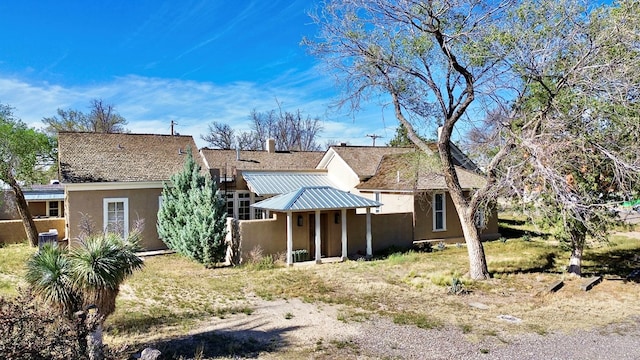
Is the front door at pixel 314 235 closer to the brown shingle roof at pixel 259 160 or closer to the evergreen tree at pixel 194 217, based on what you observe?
the evergreen tree at pixel 194 217

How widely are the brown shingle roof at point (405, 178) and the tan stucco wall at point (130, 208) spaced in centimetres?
1081

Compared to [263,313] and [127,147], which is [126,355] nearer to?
[263,313]

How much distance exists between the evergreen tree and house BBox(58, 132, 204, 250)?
3.69ft

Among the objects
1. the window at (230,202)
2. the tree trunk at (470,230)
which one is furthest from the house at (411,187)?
the window at (230,202)

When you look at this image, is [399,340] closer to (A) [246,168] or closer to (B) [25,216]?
(A) [246,168]

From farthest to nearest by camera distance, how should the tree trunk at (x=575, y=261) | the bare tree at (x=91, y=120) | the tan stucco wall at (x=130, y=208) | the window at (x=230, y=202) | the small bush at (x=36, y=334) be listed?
the bare tree at (x=91, y=120), the window at (x=230, y=202), the tan stucco wall at (x=130, y=208), the tree trunk at (x=575, y=261), the small bush at (x=36, y=334)

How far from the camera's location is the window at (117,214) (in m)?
18.4

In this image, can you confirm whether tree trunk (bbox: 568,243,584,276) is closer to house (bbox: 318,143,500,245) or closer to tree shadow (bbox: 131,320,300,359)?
house (bbox: 318,143,500,245)

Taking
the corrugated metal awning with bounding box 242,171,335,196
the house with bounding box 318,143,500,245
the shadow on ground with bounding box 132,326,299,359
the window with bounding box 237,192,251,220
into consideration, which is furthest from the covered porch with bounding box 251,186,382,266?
the shadow on ground with bounding box 132,326,299,359

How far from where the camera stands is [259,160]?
2505 centimetres

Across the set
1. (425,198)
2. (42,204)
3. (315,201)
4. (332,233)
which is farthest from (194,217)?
(42,204)

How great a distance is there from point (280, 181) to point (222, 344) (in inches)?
593

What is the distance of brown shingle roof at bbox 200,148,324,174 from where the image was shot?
2354 centimetres

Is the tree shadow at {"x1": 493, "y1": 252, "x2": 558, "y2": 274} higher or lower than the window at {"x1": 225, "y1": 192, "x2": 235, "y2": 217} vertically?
lower
